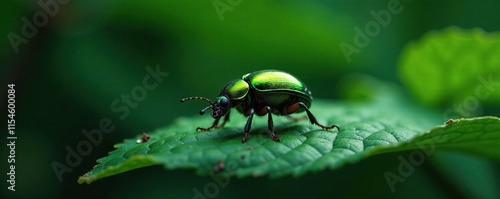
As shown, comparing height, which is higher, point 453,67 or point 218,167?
point 218,167

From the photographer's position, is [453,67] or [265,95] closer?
[265,95]

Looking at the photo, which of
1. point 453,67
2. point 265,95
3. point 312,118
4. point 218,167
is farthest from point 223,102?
point 453,67

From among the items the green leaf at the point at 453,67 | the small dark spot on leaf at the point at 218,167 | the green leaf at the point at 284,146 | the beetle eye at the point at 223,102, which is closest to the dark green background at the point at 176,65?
the green leaf at the point at 453,67

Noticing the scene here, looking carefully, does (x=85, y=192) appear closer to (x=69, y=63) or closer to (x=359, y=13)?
(x=69, y=63)

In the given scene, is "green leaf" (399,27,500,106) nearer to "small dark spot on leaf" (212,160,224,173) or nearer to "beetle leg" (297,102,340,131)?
"beetle leg" (297,102,340,131)

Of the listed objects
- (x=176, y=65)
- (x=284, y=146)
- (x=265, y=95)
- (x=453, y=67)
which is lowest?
(x=453, y=67)

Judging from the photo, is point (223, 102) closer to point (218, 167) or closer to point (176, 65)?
point (218, 167)

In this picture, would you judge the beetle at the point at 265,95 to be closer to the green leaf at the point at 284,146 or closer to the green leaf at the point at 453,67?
the green leaf at the point at 284,146
